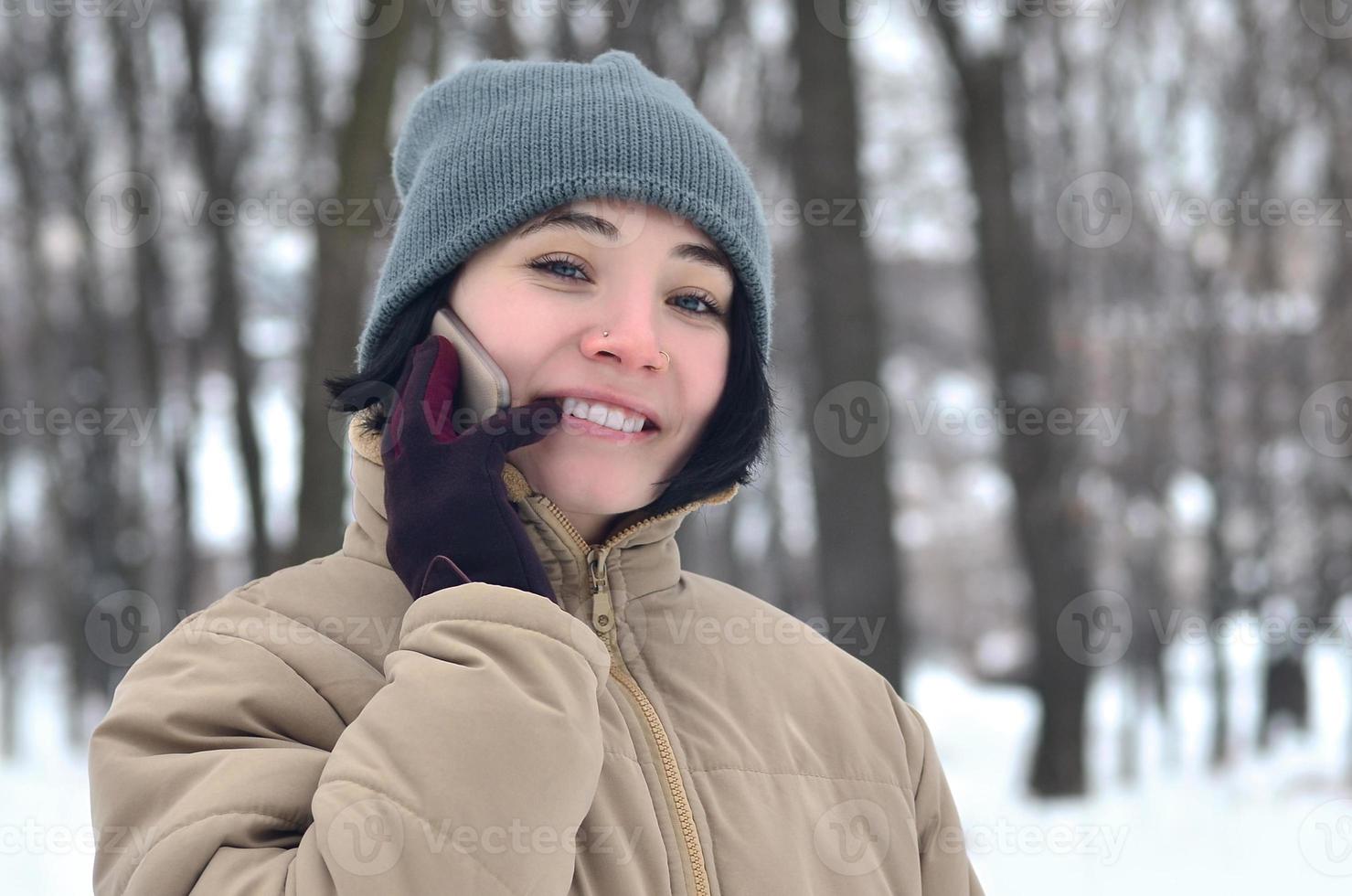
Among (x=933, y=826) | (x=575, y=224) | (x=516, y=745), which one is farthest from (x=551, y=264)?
(x=933, y=826)

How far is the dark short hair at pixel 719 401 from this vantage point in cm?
182

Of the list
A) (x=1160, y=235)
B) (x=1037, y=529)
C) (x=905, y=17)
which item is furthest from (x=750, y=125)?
(x=1037, y=529)

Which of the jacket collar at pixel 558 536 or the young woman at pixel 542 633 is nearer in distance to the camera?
the young woman at pixel 542 633

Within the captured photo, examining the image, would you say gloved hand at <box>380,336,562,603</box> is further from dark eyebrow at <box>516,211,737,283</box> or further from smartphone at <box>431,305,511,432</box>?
dark eyebrow at <box>516,211,737,283</box>

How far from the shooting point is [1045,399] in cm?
848

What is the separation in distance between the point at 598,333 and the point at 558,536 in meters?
0.28

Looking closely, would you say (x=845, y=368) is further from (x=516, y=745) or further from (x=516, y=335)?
(x=516, y=745)

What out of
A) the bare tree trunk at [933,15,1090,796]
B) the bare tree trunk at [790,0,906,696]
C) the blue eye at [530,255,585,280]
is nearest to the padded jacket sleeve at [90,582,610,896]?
the blue eye at [530,255,585,280]

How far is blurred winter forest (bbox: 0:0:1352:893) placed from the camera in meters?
6.57

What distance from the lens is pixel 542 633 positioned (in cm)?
142

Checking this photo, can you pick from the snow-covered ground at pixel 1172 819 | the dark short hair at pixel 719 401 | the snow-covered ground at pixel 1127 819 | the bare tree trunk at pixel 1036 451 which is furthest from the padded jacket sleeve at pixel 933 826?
the bare tree trunk at pixel 1036 451

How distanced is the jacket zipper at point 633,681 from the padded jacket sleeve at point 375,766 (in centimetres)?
24

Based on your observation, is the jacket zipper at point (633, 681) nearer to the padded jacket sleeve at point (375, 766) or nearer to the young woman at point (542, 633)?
the young woman at point (542, 633)

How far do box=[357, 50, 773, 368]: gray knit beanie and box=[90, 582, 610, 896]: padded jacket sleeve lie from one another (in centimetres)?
61
